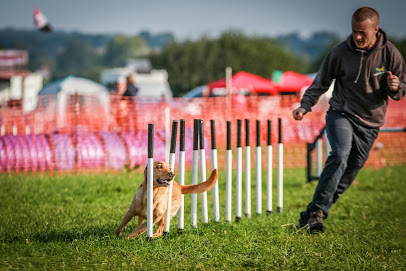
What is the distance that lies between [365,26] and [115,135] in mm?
7893

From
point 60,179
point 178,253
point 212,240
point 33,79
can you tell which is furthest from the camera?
point 33,79

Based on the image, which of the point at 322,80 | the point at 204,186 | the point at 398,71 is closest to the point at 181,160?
the point at 204,186

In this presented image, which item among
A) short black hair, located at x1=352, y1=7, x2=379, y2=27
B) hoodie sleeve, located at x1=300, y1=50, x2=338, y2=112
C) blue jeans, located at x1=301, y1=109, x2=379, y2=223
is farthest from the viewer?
hoodie sleeve, located at x1=300, y1=50, x2=338, y2=112

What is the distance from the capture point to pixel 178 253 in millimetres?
4465

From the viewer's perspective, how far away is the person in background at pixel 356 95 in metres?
5.42

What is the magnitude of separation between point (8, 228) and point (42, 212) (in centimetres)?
110

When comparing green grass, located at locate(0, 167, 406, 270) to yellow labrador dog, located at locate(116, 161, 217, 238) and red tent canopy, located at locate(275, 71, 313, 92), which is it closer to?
yellow labrador dog, located at locate(116, 161, 217, 238)

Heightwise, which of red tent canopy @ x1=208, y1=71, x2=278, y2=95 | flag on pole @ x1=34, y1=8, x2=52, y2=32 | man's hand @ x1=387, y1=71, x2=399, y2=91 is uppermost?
flag on pole @ x1=34, y1=8, x2=52, y2=32

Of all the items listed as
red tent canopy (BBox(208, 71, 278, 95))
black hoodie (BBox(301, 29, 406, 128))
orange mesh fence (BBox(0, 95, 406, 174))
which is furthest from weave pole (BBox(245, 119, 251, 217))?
red tent canopy (BBox(208, 71, 278, 95))

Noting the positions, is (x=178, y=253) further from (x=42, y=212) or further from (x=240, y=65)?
(x=240, y=65)

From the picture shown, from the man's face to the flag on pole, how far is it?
85.3ft

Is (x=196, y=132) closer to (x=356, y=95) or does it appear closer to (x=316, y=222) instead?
(x=316, y=222)

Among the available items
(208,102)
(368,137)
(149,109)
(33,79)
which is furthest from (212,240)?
(33,79)

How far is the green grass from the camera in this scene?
4227mm
